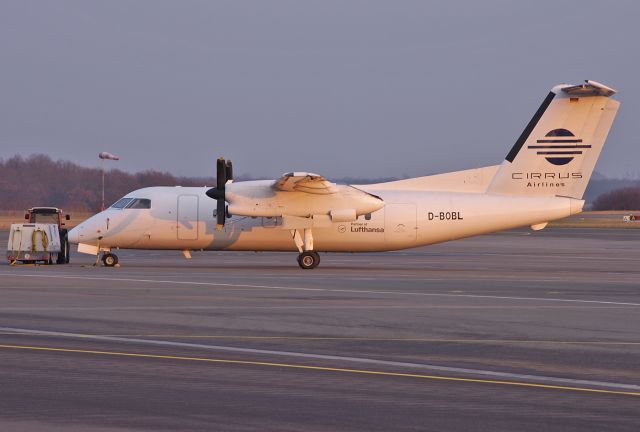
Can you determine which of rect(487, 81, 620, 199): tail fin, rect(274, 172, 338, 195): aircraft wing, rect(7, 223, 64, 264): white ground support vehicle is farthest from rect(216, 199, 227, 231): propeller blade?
rect(487, 81, 620, 199): tail fin

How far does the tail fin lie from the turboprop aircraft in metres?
0.03

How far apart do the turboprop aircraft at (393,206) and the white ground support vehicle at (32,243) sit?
4.19ft

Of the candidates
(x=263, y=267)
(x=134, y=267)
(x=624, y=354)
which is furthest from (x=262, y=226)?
(x=624, y=354)

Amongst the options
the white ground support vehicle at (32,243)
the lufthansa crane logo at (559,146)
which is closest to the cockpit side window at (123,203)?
the white ground support vehicle at (32,243)

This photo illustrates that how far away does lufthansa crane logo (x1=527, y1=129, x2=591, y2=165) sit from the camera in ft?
107

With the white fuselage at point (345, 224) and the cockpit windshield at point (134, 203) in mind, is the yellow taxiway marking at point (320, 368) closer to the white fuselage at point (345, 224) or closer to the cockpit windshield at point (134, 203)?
the white fuselage at point (345, 224)

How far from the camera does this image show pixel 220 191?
105ft

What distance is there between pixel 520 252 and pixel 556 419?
37.6m

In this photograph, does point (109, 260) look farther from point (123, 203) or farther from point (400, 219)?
point (400, 219)

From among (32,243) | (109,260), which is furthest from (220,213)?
(32,243)

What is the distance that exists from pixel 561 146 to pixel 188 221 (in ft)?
41.1

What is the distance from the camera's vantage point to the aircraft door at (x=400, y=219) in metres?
32.6

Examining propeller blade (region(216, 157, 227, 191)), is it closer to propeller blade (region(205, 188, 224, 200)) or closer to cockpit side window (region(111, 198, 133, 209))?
propeller blade (region(205, 188, 224, 200))

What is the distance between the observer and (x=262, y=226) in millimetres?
32750
